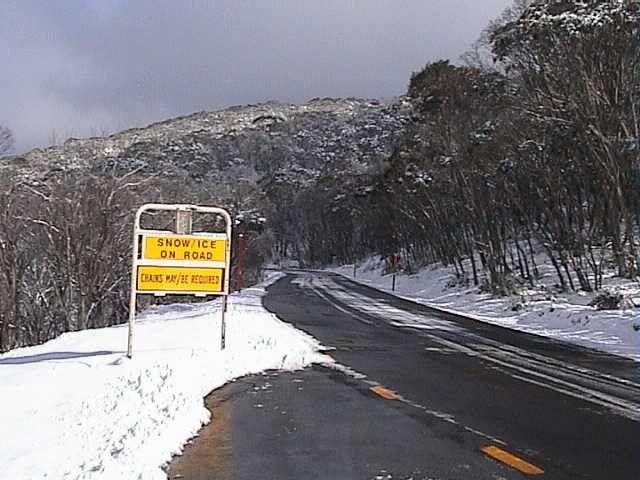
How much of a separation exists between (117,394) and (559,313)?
16644 millimetres

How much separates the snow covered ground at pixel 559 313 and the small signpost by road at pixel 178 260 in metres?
7.68

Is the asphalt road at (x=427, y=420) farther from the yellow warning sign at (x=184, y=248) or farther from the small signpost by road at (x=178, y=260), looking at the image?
the yellow warning sign at (x=184, y=248)

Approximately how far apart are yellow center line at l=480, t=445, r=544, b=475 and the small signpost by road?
5690mm

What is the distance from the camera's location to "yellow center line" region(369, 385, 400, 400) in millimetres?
8961

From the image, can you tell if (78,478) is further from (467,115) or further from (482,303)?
(467,115)

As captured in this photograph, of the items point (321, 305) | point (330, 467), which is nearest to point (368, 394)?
point (330, 467)

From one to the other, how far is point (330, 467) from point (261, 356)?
5757 millimetres

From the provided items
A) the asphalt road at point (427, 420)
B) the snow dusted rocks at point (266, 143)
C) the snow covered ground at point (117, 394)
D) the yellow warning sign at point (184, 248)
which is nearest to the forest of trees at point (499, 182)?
the asphalt road at point (427, 420)

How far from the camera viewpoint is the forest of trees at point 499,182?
21844mm

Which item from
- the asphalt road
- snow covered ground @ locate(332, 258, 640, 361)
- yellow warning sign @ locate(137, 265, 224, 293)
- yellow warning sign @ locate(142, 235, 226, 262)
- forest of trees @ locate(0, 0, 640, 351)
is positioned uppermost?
forest of trees @ locate(0, 0, 640, 351)

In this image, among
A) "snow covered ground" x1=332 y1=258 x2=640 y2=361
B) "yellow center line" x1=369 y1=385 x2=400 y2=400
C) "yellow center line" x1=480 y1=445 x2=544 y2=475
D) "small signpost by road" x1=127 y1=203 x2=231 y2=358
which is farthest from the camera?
"snow covered ground" x1=332 y1=258 x2=640 y2=361


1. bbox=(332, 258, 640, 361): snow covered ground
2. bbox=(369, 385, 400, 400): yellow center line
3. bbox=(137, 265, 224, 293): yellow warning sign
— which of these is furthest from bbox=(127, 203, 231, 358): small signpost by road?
bbox=(332, 258, 640, 361): snow covered ground

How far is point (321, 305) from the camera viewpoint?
91.4 feet

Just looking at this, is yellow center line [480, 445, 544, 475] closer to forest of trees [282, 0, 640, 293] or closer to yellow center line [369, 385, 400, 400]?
yellow center line [369, 385, 400, 400]
